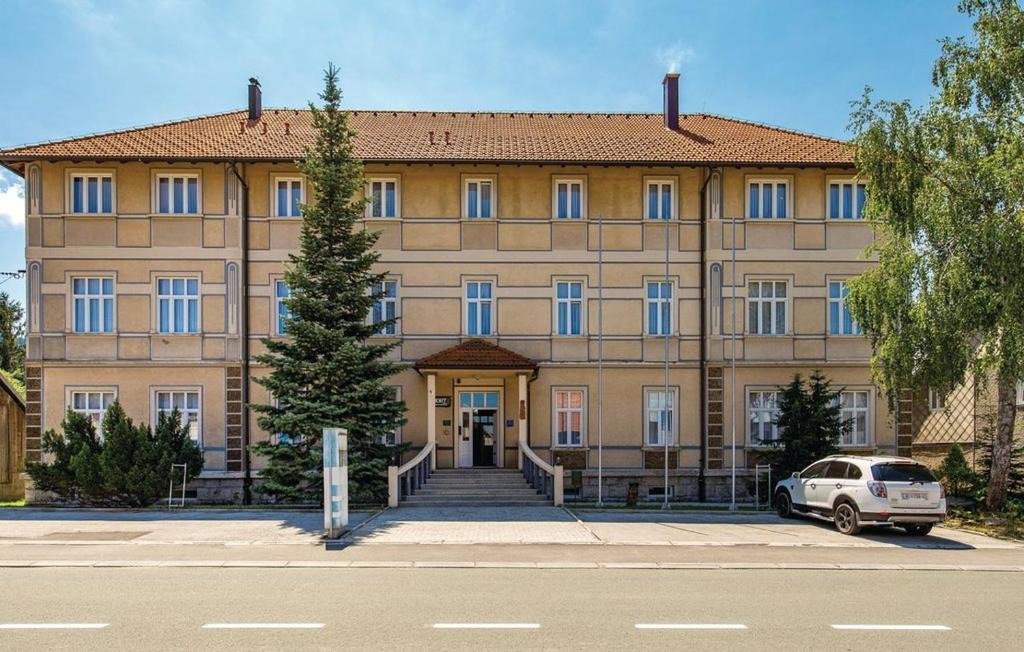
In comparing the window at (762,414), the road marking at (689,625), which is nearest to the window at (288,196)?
the window at (762,414)

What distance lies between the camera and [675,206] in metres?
21.7

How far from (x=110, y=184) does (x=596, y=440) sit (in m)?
16.5

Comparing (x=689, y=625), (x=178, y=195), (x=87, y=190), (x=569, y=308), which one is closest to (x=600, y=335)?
(x=569, y=308)

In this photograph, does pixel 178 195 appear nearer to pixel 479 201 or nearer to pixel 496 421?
pixel 479 201

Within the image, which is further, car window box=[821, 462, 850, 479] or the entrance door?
the entrance door

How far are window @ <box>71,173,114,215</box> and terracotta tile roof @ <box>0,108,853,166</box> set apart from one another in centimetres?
85

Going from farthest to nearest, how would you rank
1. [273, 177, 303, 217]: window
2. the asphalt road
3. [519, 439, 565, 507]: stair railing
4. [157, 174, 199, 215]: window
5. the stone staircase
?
[273, 177, 303, 217]: window, [157, 174, 199, 215]: window, the stone staircase, [519, 439, 565, 507]: stair railing, the asphalt road

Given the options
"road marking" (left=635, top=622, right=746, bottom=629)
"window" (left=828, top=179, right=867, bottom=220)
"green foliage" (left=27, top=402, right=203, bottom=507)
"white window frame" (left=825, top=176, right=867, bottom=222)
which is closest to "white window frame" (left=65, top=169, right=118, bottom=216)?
"green foliage" (left=27, top=402, right=203, bottom=507)

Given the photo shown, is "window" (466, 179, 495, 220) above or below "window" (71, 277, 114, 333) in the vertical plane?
above

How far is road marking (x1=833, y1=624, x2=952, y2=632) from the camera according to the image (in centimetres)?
768

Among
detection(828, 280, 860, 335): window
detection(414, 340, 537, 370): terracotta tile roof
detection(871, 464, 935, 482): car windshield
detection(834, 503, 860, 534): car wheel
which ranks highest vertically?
detection(828, 280, 860, 335): window

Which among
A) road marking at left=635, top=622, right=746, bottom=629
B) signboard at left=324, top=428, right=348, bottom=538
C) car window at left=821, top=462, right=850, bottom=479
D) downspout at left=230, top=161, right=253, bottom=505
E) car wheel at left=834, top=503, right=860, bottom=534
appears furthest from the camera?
downspout at left=230, top=161, right=253, bottom=505

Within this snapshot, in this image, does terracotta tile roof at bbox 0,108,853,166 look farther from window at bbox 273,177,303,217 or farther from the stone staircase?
the stone staircase

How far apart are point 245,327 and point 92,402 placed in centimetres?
494
